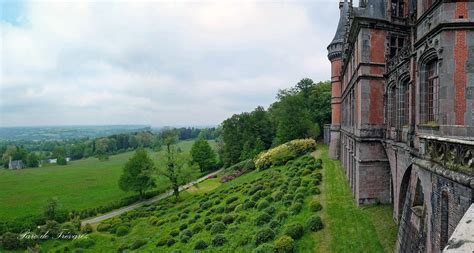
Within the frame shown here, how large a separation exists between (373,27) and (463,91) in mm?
9004

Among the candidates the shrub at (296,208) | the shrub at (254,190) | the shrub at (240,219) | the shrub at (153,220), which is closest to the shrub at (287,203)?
the shrub at (296,208)

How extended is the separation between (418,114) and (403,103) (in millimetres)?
3182

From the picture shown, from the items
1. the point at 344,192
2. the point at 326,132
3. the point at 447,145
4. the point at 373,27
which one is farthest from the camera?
the point at 326,132

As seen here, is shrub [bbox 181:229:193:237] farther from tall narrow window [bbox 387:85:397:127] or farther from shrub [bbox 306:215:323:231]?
tall narrow window [bbox 387:85:397:127]

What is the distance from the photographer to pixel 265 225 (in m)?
19.9

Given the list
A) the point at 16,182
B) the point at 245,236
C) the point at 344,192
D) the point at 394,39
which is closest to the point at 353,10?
the point at 394,39

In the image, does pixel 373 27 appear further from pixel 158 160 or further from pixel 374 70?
pixel 158 160

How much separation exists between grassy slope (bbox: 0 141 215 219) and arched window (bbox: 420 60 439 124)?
130 ft

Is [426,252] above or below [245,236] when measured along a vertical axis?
above

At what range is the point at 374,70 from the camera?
1697 cm

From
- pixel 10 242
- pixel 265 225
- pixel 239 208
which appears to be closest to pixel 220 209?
pixel 239 208

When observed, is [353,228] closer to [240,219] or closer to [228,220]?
[240,219]

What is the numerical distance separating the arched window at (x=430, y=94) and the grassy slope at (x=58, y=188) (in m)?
39.6

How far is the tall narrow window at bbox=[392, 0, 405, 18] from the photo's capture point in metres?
17.1
